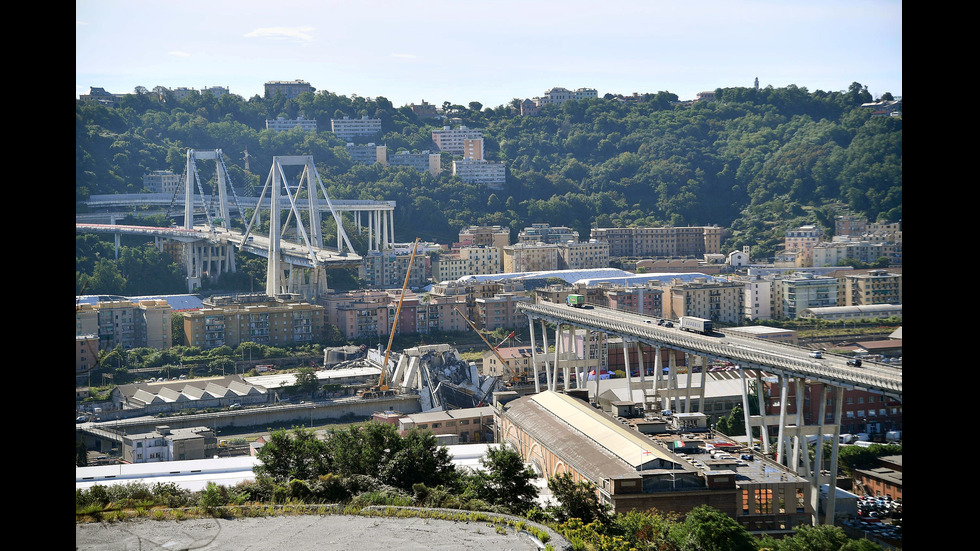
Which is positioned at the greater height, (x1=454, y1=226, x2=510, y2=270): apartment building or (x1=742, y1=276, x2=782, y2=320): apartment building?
(x1=454, y1=226, x2=510, y2=270): apartment building

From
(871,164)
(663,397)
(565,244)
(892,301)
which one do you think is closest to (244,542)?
(663,397)

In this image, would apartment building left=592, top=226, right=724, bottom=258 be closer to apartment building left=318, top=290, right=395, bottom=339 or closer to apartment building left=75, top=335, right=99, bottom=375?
apartment building left=318, top=290, right=395, bottom=339

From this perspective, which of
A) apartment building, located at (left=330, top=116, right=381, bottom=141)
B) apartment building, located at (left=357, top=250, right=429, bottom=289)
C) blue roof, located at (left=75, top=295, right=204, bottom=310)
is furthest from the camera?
apartment building, located at (left=330, top=116, right=381, bottom=141)

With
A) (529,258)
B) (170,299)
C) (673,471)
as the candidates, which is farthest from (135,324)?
(673,471)

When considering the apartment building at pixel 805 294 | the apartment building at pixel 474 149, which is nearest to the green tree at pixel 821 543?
the apartment building at pixel 805 294

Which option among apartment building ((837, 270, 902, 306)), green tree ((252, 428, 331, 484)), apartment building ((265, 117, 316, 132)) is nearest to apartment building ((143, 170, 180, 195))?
apartment building ((265, 117, 316, 132))
